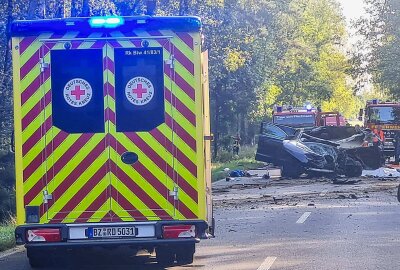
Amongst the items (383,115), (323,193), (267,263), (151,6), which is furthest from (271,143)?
(267,263)

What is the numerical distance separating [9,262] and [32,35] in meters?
3.80

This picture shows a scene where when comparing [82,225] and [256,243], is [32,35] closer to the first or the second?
[82,225]

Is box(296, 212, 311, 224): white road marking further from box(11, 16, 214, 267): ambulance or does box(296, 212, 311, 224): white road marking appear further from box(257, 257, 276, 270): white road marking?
box(11, 16, 214, 267): ambulance

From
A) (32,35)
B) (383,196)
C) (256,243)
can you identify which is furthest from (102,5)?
(32,35)

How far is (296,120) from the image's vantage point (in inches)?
1636

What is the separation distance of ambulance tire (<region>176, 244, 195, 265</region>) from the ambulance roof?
2.96 metres

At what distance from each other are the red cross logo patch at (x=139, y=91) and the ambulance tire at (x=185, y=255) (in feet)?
7.43

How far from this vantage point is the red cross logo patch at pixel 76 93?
10172 millimetres

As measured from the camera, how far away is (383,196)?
941 inches

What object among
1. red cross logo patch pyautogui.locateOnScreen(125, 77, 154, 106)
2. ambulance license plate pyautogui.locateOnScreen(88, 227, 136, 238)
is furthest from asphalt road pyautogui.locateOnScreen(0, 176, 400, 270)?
red cross logo patch pyautogui.locateOnScreen(125, 77, 154, 106)

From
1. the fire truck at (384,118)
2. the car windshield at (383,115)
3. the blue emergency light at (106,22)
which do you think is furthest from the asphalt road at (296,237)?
the car windshield at (383,115)

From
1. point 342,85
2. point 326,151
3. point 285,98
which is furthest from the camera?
point 342,85

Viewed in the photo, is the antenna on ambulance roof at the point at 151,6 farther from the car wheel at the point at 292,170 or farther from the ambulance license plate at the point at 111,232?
the ambulance license plate at the point at 111,232

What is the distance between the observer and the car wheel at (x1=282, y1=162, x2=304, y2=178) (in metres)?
30.6
